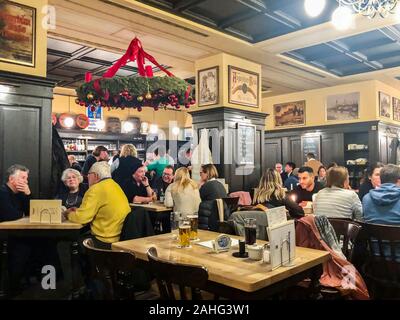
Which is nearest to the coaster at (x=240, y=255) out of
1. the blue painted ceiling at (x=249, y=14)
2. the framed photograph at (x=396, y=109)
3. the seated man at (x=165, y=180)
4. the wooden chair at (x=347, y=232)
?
the wooden chair at (x=347, y=232)

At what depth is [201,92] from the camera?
272 inches

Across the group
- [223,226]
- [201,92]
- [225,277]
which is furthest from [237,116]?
[225,277]

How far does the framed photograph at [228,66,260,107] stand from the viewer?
6.66 meters

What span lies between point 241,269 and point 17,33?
3777 mm

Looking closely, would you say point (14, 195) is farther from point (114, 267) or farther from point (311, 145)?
point (311, 145)

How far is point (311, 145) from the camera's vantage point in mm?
9477

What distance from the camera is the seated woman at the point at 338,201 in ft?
11.0

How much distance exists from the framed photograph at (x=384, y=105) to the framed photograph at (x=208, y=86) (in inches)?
176

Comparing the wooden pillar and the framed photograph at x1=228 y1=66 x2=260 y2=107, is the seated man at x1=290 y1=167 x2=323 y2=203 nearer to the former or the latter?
the wooden pillar

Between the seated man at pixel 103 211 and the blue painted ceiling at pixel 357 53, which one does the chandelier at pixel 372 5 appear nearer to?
the blue painted ceiling at pixel 357 53

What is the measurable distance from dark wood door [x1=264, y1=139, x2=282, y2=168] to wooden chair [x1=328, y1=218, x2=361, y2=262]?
736 centimetres

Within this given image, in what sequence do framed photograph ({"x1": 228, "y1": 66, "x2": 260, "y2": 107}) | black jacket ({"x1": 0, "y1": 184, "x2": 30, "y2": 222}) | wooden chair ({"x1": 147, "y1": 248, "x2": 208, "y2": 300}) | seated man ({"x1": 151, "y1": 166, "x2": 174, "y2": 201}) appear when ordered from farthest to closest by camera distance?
framed photograph ({"x1": 228, "y1": 66, "x2": 260, "y2": 107}) < seated man ({"x1": 151, "y1": 166, "x2": 174, "y2": 201}) < black jacket ({"x1": 0, "y1": 184, "x2": 30, "y2": 222}) < wooden chair ({"x1": 147, "y1": 248, "x2": 208, "y2": 300})

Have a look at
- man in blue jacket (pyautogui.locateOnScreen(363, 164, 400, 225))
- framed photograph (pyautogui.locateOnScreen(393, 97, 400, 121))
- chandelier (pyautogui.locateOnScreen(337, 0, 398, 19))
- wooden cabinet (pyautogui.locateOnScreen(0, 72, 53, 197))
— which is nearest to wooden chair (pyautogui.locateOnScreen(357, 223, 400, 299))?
man in blue jacket (pyautogui.locateOnScreen(363, 164, 400, 225))
